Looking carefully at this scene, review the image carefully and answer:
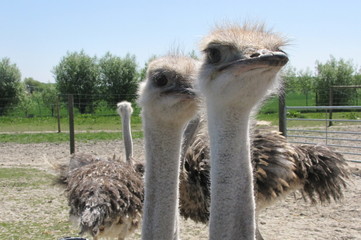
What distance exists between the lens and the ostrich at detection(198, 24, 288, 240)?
170cm

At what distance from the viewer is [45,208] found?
5.53 m

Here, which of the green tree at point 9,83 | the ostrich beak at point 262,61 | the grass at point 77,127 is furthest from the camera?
the green tree at point 9,83

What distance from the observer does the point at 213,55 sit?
6.14ft

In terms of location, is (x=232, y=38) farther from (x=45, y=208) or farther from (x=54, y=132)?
(x=54, y=132)

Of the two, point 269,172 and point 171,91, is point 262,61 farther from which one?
point 269,172

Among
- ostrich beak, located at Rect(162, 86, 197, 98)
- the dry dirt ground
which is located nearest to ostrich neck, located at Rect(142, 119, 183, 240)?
ostrich beak, located at Rect(162, 86, 197, 98)

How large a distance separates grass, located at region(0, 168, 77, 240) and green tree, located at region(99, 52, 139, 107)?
41.9 ft

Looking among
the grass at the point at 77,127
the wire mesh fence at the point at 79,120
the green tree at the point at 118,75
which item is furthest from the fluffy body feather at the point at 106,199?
the green tree at the point at 118,75

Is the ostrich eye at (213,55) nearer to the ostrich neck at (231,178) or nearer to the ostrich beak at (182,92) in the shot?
the ostrich neck at (231,178)

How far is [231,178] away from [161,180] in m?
0.67

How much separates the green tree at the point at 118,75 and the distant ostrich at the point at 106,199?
16.6 metres

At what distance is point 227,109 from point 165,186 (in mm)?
712

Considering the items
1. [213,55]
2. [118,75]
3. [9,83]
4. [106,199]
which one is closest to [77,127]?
[118,75]

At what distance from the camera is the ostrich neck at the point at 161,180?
2260 mm
